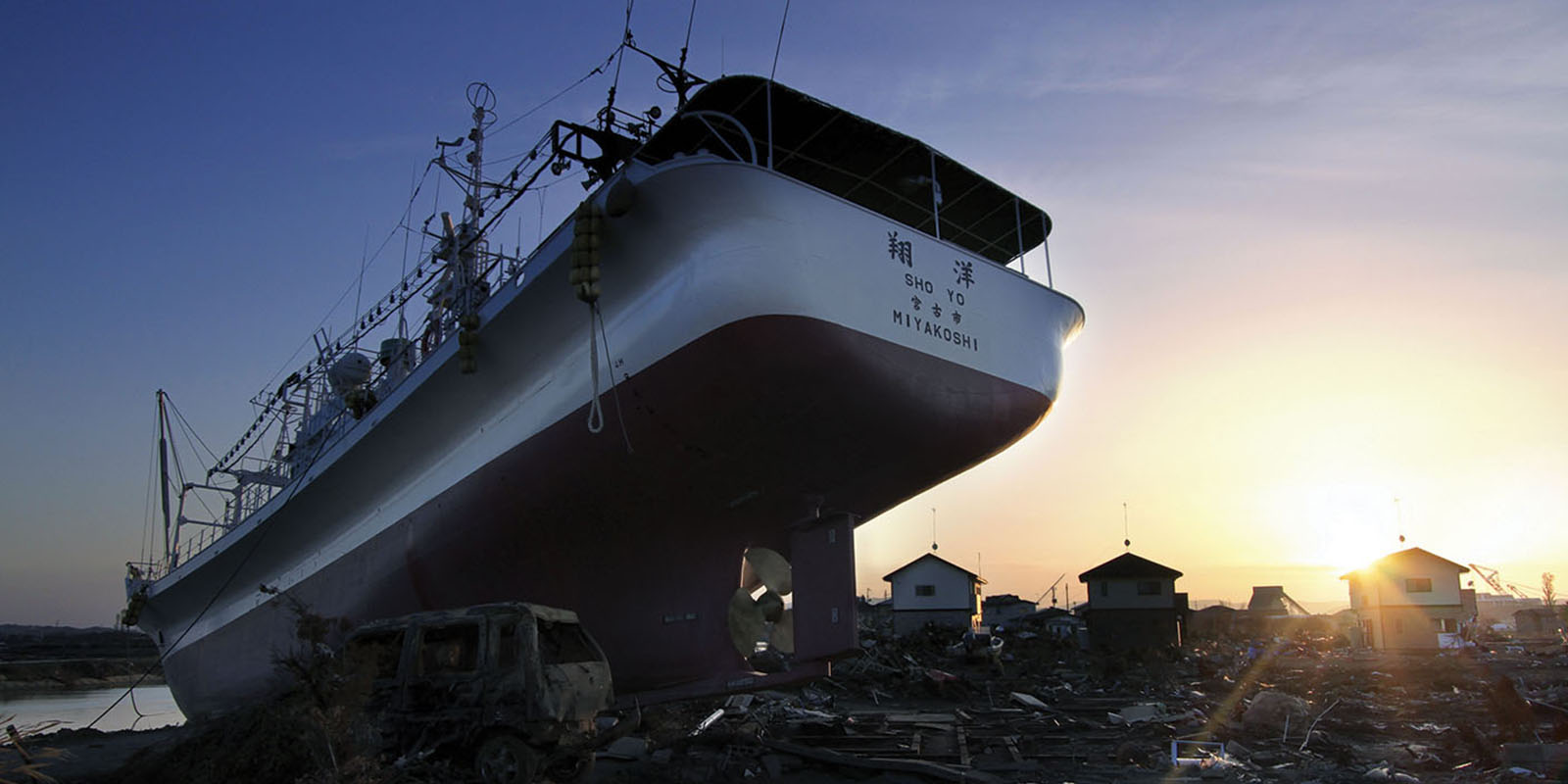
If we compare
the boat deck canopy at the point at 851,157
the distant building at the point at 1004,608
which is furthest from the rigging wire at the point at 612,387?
the distant building at the point at 1004,608

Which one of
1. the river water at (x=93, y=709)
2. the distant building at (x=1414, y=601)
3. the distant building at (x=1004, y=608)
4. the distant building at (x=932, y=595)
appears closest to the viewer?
the river water at (x=93, y=709)

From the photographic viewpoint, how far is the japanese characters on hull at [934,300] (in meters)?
10.1

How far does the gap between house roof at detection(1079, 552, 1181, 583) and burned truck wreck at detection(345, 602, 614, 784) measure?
2938 centimetres

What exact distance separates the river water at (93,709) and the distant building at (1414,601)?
45093mm

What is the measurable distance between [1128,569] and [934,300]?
26.8 metres

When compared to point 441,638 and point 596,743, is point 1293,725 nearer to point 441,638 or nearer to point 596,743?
point 596,743

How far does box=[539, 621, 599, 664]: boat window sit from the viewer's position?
310 inches

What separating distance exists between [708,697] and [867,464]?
3711 millimetres

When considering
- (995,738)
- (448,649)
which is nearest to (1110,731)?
(995,738)

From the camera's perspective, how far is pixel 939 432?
11273 millimetres

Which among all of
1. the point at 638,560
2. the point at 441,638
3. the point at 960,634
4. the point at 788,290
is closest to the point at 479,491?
the point at 638,560

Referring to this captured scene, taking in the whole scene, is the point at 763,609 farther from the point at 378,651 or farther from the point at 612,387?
the point at 378,651

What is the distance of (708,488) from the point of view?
1112 cm

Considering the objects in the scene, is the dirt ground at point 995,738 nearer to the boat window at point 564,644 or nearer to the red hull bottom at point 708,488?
the boat window at point 564,644
